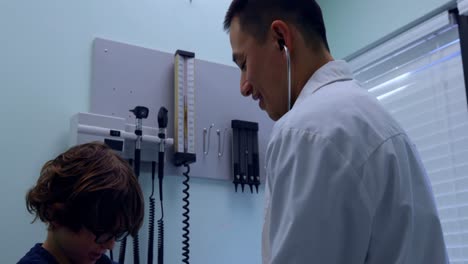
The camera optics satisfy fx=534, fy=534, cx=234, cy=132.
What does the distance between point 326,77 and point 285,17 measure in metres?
0.19

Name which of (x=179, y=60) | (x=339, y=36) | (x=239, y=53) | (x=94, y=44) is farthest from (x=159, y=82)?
(x=239, y=53)

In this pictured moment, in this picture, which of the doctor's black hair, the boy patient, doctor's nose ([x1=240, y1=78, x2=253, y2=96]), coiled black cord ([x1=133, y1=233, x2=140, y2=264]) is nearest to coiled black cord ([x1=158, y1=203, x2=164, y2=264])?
coiled black cord ([x1=133, y1=233, x2=140, y2=264])

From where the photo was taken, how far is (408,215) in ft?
2.52

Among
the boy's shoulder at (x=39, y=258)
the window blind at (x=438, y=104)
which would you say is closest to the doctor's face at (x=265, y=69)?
the boy's shoulder at (x=39, y=258)

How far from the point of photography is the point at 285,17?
1049 millimetres

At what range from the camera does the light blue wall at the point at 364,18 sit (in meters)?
2.21

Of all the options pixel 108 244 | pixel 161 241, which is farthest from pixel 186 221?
pixel 108 244

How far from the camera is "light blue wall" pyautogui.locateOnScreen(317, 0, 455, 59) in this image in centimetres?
221

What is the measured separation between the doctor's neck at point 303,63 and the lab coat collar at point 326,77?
0.03m

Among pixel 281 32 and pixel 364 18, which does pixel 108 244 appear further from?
pixel 364 18

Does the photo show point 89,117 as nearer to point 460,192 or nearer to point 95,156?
point 95,156

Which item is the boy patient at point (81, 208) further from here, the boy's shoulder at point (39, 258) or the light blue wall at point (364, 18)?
the light blue wall at point (364, 18)

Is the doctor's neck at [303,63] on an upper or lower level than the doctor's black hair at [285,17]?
lower

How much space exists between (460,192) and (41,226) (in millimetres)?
1521
